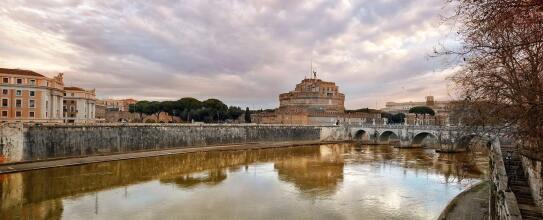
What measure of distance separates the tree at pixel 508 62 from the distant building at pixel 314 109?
208ft

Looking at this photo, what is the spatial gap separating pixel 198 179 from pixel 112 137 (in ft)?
55.4

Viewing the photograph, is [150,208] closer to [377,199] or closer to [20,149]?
[377,199]

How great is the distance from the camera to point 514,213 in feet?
24.2

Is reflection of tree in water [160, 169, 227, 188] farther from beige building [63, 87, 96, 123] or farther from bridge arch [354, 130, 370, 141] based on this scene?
bridge arch [354, 130, 370, 141]

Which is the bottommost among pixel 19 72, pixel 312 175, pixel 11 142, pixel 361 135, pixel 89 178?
pixel 312 175

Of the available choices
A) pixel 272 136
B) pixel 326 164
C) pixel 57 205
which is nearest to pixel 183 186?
pixel 57 205

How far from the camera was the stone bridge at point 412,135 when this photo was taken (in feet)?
138

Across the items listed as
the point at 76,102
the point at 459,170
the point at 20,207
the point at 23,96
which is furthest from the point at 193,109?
the point at 20,207

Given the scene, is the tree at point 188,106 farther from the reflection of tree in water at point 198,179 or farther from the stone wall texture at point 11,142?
the reflection of tree in water at point 198,179

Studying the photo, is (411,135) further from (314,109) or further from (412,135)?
(314,109)

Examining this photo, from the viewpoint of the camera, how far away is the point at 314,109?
8650cm

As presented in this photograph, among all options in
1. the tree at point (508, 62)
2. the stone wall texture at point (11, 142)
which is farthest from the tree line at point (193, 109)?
the tree at point (508, 62)

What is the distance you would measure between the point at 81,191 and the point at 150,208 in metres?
5.35

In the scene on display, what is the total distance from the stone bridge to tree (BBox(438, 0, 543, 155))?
80.7 feet
